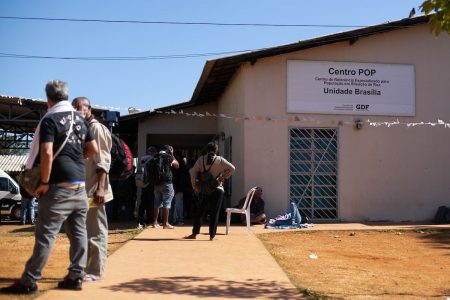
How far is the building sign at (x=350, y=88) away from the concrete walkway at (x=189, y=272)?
453 centimetres

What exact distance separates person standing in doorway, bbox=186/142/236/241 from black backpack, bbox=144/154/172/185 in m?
1.44

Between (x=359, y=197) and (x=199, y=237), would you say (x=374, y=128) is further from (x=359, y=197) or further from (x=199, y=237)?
(x=199, y=237)

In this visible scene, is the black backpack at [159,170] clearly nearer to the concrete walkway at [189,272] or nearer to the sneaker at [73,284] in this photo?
the concrete walkway at [189,272]

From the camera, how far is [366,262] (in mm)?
7480

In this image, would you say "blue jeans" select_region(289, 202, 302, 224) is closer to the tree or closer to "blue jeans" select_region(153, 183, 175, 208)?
"blue jeans" select_region(153, 183, 175, 208)

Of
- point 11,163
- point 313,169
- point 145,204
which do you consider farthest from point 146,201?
point 11,163

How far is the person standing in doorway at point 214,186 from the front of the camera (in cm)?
899

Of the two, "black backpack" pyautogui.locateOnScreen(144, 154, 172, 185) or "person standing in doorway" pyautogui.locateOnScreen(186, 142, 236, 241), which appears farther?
"black backpack" pyautogui.locateOnScreen(144, 154, 172, 185)

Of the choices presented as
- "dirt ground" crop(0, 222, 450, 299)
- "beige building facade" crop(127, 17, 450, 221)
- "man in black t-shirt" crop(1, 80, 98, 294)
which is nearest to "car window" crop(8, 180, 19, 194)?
"dirt ground" crop(0, 222, 450, 299)

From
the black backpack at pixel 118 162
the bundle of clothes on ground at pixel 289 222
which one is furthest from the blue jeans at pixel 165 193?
the black backpack at pixel 118 162

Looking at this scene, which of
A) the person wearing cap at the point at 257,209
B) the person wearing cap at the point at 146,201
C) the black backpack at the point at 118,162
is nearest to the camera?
the black backpack at the point at 118,162

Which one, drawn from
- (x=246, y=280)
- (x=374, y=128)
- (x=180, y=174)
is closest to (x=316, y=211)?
(x=374, y=128)

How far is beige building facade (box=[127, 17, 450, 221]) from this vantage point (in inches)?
496

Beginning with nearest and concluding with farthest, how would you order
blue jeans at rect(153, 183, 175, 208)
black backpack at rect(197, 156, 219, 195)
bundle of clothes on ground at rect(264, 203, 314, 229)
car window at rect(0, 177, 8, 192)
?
1. black backpack at rect(197, 156, 219, 195)
2. blue jeans at rect(153, 183, 175, 208)
3. bundle of clothes on ground at rect(264, 203, 314, 229)
4. car window at rect(0, 177, 8, 192)
